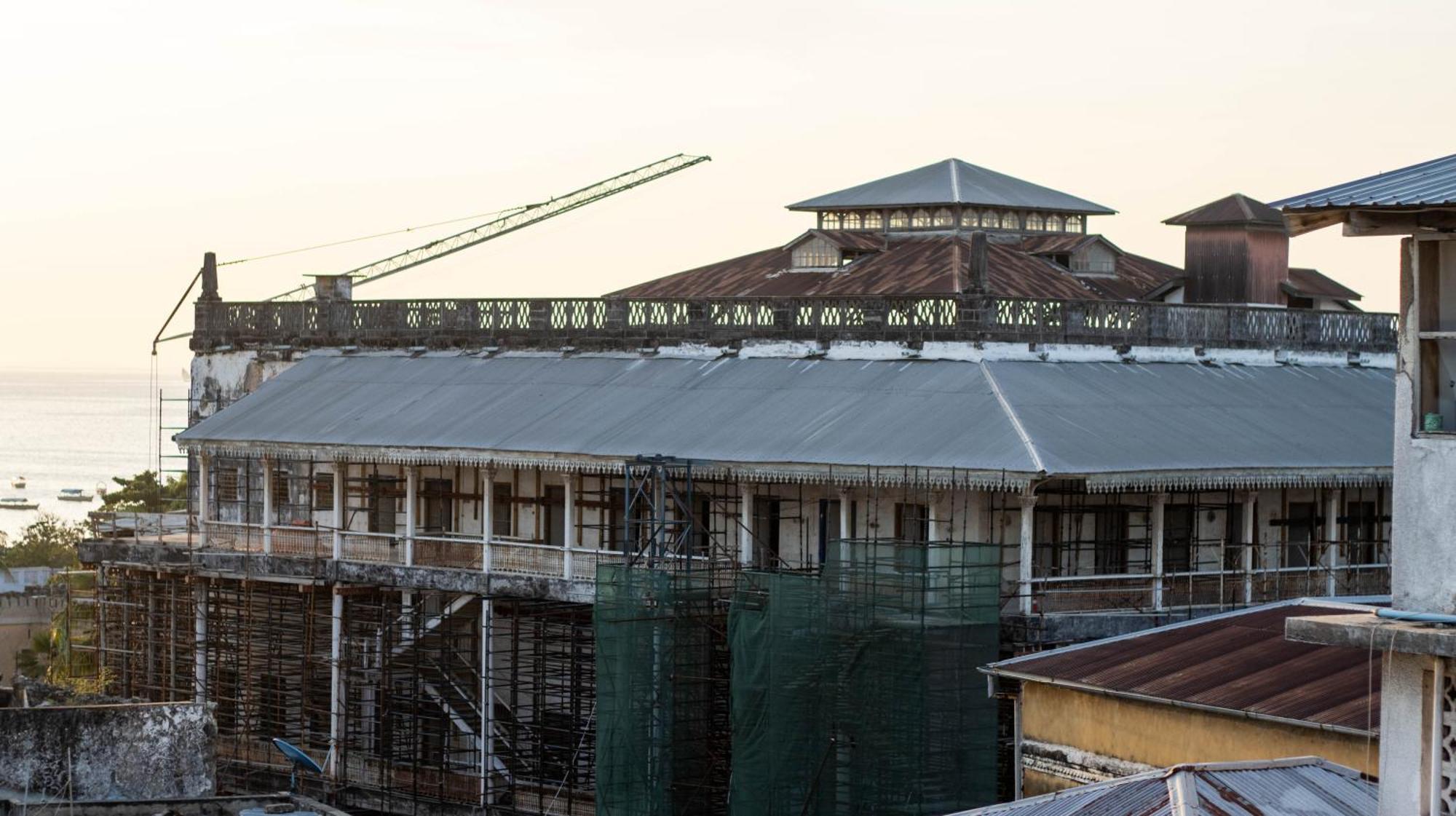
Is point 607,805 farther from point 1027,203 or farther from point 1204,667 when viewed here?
point 1027,203

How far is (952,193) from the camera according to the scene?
52062 millimetres

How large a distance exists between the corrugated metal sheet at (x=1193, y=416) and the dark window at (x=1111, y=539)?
174cm

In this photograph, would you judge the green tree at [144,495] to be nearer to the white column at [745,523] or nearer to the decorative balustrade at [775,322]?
the decorative balustrade at [775,322]

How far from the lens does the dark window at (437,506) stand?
45.0m

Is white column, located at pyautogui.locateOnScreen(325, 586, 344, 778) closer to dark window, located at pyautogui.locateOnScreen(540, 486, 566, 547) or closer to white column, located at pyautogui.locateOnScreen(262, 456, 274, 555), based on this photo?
white column, located at pyautogui.locateOnScreen(262, 456, 274, 555)

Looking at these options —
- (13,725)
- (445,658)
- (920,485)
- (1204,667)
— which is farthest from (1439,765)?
(445,658)

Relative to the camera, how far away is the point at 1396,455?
18141 mm

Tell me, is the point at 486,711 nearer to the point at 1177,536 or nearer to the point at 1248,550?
the point at 1177,536

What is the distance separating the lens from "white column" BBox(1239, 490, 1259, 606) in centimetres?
3584

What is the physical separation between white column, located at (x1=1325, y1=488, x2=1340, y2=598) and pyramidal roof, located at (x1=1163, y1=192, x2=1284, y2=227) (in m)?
7.70

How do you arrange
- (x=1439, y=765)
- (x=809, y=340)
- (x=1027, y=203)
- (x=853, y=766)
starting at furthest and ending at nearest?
(x=1027, y=203) < (x=809, y=340) < (x=853, y=766) < (x=1439, y=765)

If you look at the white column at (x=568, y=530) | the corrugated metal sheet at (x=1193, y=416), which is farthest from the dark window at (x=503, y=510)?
the corrugated metal sheet at (x=1193, y=416)

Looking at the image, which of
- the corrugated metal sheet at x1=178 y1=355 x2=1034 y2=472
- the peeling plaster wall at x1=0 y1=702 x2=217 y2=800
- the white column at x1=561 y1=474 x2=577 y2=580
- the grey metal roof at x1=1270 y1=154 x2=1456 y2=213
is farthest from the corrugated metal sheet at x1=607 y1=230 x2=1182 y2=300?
the grey metal roof at x1=1270 y1=154 x2=1456 y2=213

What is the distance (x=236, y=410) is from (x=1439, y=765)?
32.2 meters
